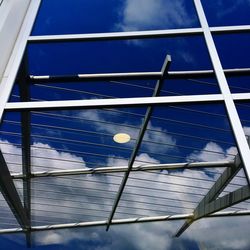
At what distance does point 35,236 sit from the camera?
13.3 m

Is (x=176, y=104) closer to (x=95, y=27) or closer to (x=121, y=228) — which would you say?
(x=95, y=27)

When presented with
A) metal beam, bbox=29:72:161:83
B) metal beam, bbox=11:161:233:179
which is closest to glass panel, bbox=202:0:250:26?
metal beam, bbox=29:72:161:83

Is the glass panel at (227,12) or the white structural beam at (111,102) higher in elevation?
the glass panel at (227,12)

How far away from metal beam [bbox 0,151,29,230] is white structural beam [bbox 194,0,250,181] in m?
2.59

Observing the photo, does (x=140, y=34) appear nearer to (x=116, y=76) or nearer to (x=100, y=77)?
(x=116, y=76)

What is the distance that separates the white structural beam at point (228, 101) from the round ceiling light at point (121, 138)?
3.43 metres

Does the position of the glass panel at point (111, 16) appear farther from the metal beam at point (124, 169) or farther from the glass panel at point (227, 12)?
the metal beam at point (124, 169)

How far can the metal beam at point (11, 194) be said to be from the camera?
449 centimetres

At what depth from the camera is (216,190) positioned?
9633mm

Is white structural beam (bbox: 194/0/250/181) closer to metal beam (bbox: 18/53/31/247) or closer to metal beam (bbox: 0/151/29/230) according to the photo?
metal beam (bbox: 18/53/31/247)

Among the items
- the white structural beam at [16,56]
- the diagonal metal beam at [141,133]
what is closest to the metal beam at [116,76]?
the diagonal metal beam at [141,133]

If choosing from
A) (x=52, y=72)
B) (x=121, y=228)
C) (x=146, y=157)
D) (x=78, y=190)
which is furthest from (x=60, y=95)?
(x=121, y=228)

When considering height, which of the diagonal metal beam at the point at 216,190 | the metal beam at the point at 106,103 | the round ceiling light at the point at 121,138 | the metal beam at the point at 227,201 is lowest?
the metal beam at the point at 106,103

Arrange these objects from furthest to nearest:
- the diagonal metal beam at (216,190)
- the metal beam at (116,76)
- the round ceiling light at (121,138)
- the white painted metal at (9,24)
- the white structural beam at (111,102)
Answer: the diagonal metal beam at (216,190) < the round ceiling light at (121,138) < the metal beam at (116,76) < the white painted metal at (9,24) < the white structural beam at (111,102)
